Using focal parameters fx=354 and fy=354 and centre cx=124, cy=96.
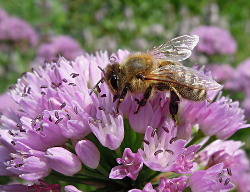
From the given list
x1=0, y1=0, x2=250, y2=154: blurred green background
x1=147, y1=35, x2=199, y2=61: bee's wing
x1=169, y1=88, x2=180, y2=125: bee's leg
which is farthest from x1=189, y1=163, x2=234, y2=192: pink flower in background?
x1=0, y1=0, x2=250, y2=154: blurred green background

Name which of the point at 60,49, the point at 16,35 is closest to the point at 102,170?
the point at 60,49

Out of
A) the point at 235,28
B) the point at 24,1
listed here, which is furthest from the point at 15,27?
the point at 235,28

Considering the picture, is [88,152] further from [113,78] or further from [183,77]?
[183,77]

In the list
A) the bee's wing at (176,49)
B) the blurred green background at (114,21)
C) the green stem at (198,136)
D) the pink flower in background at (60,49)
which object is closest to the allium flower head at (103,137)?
the green stem at (198,136)

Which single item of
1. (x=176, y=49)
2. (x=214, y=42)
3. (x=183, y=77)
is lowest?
(x=183, y=77)

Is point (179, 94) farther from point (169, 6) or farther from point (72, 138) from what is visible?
point (169, 6)

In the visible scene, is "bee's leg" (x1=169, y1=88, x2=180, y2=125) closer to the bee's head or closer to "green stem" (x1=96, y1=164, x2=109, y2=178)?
the bee's head

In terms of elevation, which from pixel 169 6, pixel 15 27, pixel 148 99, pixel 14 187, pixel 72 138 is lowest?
pixel 14 187
